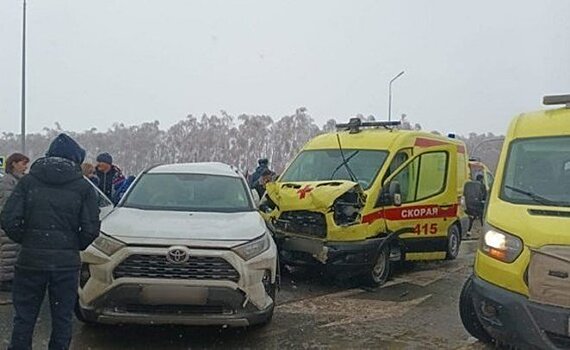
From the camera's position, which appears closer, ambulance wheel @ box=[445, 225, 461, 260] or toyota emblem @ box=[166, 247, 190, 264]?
toyota emblem @ box=[166, 247, 190, 264]

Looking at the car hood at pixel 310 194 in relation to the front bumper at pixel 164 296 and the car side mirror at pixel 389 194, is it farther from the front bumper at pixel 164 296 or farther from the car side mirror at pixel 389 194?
the front bumper at pixel 164 296

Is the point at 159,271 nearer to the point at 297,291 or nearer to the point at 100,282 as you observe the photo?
the point at 100,282

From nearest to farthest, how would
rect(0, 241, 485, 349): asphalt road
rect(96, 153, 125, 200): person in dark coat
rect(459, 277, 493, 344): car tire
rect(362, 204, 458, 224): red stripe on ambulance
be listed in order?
rect(459, 277, 493, 344): car tire → rect(0, 241, 485, 349): asphalt road → rect(362, 204, 458, 224): red stripe on ambulance → rect(96, 153, 125, 200): person in dark coat

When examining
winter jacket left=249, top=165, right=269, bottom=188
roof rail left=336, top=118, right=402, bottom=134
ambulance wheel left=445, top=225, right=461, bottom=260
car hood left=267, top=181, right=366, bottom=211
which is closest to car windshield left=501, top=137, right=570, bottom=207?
car hood left=267, top=181, right=366, bottom=211

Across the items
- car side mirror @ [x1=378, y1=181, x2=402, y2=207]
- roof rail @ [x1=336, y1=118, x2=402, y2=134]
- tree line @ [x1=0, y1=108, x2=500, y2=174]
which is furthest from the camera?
tree line @ [x1=0, y1=108, x2=500, y2=174]

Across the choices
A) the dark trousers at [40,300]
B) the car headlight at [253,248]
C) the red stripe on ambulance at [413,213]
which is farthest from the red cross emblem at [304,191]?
the dark trousers at [40,300]

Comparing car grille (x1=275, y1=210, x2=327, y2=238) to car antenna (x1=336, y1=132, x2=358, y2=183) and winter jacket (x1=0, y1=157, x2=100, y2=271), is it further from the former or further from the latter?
winter jacket (x1=0, y1=157, x2=100, y2=271)

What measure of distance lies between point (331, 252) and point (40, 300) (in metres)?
4.08

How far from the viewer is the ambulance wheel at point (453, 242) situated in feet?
33.6

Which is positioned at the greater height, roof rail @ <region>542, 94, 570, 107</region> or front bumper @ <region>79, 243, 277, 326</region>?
roof rail @ <region>542, 94, 570, 107</region>

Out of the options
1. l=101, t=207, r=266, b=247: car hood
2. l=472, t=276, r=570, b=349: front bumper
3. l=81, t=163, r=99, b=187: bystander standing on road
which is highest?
l=81, t=163, r=99, b=187: bystander standing on road

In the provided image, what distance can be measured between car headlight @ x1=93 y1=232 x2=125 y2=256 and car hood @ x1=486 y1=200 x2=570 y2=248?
3027 mm

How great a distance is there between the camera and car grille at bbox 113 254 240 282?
5.32 m

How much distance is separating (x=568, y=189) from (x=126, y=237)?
11.8 feet
